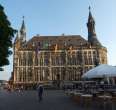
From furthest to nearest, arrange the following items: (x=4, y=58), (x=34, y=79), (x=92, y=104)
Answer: (x=34, y=79) → (x=4, y=58) → (x=92, y=104)

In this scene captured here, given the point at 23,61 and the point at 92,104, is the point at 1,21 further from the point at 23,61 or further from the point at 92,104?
the point at 23,61

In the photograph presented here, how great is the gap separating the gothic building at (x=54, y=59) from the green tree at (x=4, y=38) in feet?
214

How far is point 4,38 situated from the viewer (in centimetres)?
2148

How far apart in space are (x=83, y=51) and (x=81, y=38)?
7.03 m

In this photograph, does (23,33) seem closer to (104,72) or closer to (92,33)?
(92,33)

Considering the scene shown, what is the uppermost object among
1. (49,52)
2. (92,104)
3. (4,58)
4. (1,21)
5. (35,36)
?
(35,36)

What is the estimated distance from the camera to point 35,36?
99375 millimetres

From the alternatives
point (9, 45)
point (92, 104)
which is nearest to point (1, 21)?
point (9, 45)

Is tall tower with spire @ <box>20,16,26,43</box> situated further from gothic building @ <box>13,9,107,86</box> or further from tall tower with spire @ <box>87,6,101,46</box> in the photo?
tall tower with spire @ <box>87,6,101,46</box>

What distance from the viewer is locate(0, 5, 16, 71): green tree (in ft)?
69.1

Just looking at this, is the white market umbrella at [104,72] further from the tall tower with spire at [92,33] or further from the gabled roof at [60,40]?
the tall tower with spire at [92,33]

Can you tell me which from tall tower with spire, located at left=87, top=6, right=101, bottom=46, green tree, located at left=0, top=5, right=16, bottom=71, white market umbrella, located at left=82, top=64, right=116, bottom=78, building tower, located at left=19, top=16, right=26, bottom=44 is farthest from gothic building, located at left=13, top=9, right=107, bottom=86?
white market umbrella, located at left=82, top=64, right=116, bottom=78

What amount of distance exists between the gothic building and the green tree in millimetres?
65243

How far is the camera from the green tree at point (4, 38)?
21062 millimetres
